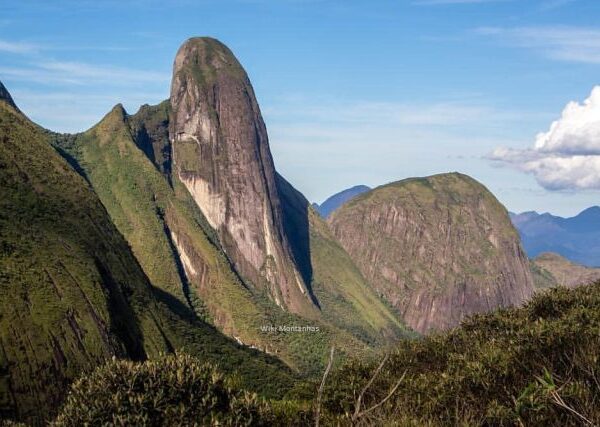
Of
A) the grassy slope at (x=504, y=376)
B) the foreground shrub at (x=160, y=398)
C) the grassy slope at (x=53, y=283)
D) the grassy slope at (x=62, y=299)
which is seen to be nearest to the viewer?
the grassy slope at (x=504, y=376)

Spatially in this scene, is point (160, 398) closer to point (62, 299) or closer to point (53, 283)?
point (62, 299)

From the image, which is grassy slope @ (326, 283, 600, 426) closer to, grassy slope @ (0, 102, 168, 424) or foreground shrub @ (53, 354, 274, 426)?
foreground shrub @ (53, 354, 274, 426)

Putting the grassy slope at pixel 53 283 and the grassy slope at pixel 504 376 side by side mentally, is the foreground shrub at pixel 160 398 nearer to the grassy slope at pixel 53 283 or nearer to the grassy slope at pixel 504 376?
the grassy slope at pixel 504 376

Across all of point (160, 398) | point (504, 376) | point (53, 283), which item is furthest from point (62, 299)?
point (504, 376)

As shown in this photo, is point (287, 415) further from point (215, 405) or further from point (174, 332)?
point (174, 332)

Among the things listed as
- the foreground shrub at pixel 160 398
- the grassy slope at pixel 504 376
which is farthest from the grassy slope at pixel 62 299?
the foreground shrub at pixel 160 398

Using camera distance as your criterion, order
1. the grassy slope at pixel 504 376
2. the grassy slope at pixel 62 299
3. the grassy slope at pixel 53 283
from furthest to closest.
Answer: the grassy slope at pixel 62 299 < the grassy slope at pixel 53 283 < the grassy slope at pixel 504 376
